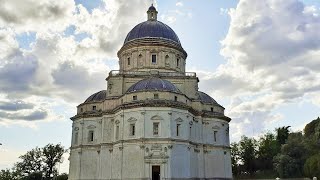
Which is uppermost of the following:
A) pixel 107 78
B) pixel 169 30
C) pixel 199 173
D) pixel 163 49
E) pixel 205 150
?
pixel 169 30

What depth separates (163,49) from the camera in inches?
1711

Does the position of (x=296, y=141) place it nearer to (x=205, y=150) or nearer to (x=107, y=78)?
(x=205, y=150)

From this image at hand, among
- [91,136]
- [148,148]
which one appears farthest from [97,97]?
[148,148]

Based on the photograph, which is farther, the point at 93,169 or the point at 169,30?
the point at 169,30

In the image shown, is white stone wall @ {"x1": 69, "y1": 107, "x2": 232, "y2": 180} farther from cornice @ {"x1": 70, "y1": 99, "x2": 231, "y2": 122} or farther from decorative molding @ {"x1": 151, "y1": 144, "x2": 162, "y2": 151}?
cornice @ {"x1": 70, "y1": 99, "x2": 231, "y2": 122}

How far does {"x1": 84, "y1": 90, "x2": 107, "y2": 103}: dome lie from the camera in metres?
43.0

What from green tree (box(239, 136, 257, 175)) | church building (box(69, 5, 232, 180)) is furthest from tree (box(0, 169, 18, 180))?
green tree (box(239, 136, 257, 175))

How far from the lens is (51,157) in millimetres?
64188

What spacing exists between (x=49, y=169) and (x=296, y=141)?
137ft

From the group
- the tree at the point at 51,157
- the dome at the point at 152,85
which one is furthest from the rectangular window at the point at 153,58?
the tree at the point at 51,157

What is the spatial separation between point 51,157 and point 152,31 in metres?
33.4

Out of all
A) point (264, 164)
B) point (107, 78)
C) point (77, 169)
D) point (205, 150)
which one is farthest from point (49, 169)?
point (264, 164)

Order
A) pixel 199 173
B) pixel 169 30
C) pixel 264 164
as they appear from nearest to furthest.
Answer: pixel 199 173
pixel 169 30
pixel 264 164

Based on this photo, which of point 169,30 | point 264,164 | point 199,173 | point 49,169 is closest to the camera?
point 199,173
